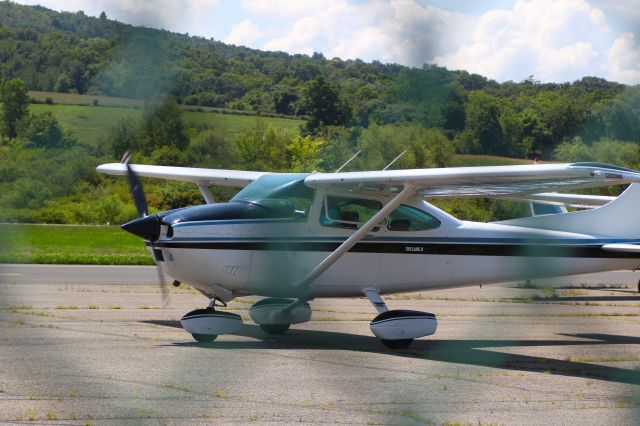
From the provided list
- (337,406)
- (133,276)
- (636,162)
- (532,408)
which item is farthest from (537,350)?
(133,276)

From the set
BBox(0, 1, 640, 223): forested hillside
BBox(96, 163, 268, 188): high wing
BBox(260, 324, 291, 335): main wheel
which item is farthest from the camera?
BBox(260, 324, 291, 335): main wheel

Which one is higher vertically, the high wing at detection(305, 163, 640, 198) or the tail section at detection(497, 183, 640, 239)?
the high wing at detection(305, 163, 640, 198)

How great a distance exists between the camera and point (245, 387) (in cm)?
684

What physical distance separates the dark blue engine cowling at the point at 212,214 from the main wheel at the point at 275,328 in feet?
5.16

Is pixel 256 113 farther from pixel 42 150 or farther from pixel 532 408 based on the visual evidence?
pixel 532 408

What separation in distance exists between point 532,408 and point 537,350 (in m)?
3.65

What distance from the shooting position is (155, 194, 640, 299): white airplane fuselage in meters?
9.76

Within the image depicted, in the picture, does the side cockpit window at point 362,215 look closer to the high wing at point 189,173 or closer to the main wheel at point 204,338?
the high wing at point 189,173

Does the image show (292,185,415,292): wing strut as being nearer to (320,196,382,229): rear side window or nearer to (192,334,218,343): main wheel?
(320,196,382,229): rear side window

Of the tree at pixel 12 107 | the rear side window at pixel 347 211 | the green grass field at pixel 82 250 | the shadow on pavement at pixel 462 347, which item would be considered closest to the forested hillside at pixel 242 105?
the tree at pixel 12 107

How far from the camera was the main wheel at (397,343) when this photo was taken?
984cm

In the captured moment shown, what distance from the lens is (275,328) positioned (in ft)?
35.0

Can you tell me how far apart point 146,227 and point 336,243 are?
2063 mm

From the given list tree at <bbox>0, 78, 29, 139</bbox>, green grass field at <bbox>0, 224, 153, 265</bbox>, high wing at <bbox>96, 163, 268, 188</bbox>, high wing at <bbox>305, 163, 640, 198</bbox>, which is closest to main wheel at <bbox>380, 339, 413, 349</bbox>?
high wing at <bbox>305, 163, 640, 198</bbox>
